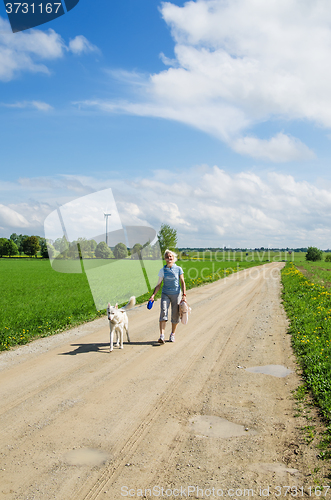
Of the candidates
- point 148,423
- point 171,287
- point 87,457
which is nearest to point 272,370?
point 171,287

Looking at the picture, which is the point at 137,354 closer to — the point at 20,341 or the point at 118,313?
the point at 118,313

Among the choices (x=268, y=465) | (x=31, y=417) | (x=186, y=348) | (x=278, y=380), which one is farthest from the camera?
(x=186, y=348)

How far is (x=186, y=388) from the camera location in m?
5.70

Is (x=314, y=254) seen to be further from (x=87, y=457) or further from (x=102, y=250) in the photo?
(x=87, y=457)

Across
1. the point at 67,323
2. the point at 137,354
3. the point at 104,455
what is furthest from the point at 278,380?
the point at 67,323

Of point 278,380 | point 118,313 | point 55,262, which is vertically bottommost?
point 278,380

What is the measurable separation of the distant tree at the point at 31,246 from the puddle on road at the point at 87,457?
12176cm

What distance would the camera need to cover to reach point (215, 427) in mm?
4402

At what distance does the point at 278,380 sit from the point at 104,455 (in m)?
3.80

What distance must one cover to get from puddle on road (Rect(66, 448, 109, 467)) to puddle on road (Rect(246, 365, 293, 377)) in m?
3.91

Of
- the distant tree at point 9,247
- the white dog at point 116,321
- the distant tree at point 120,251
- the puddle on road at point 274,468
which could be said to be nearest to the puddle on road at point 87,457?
the puddle on road at point 274,468

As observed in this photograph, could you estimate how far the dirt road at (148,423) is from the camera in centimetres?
329

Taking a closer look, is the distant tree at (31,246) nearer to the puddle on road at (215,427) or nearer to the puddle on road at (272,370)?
the puddle on road at (272,370)

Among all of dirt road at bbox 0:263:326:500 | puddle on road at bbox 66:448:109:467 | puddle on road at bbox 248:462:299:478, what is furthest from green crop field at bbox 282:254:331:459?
puddle on road at bbox 66:448:109:467
